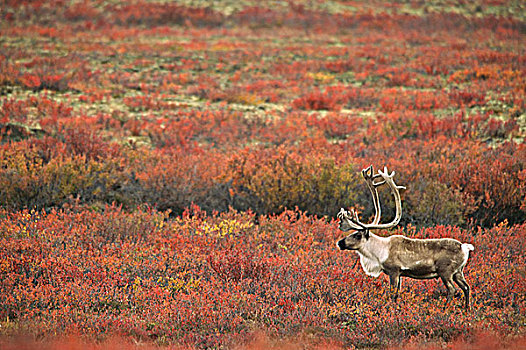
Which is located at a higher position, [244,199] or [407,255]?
[407,255]

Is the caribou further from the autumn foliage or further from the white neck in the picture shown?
the autumn foliage

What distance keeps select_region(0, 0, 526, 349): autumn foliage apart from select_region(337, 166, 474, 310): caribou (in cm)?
27

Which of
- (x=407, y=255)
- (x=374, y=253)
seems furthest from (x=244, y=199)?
(x=407, y=255)

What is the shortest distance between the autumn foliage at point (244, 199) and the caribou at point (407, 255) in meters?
0.27

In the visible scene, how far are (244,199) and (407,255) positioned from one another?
341cm

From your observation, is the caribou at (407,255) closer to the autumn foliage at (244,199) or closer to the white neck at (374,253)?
the white neck at (374,253)

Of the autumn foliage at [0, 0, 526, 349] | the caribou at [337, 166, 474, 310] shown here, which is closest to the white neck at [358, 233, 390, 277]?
the caribou at [337, 166, 474, 310]

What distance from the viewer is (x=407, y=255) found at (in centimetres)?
443

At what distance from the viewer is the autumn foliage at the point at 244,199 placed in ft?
14.0

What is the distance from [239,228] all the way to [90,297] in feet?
7.15

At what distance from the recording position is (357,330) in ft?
13.7

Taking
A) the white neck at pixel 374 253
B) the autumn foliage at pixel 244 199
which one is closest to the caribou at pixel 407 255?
the white neck at pixel 374 253

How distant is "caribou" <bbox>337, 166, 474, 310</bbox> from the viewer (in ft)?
14.2

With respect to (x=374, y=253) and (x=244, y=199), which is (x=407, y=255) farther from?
(x=244, y=199)
